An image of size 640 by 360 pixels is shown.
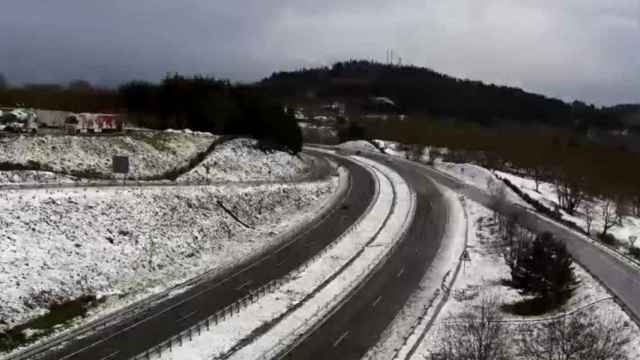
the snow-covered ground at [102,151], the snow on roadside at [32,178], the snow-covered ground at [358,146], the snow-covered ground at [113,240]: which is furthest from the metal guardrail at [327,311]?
the snow-covered ground at [358,146]

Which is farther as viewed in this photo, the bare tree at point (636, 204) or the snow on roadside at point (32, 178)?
the bare tree at point (636, 204)

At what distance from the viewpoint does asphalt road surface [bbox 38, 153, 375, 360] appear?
33094 mm

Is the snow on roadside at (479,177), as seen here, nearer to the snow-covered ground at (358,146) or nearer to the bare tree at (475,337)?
the snow-covered ground at (358,146)

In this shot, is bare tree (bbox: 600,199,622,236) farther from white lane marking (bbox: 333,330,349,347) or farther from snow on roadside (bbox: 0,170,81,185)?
snow on roadside (bbox: 0,170,81,185)

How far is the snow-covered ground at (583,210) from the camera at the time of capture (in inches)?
2859

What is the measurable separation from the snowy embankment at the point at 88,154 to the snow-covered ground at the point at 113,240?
6.41 meters

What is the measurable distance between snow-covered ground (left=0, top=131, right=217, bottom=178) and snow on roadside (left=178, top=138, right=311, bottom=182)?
7.99 feet

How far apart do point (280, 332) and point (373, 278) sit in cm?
1299

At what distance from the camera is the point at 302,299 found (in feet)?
140

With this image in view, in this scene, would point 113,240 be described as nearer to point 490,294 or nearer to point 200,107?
point 490,294

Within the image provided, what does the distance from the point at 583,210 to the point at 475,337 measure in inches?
2443

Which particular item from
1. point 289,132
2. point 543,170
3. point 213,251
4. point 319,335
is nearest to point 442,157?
point 543,170

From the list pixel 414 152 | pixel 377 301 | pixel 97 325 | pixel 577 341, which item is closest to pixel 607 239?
pixel 377 301

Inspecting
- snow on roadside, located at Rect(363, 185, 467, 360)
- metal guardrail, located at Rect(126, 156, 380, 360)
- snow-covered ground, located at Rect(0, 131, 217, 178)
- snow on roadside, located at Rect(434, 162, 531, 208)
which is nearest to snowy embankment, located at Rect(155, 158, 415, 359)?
metal guardrail, located at Rect(126, 156, 380, 360)
